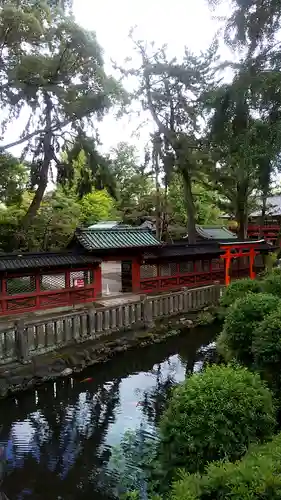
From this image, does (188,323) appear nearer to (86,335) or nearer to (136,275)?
(136,275)

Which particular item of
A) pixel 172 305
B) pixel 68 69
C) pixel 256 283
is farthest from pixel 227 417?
pixel 68 69

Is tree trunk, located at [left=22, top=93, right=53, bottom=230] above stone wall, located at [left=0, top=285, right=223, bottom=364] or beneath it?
above

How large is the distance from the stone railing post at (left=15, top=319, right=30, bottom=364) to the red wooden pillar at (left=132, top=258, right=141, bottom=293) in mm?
9821

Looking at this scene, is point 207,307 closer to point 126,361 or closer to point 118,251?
point 118,251

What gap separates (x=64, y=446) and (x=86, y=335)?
5.07 meters

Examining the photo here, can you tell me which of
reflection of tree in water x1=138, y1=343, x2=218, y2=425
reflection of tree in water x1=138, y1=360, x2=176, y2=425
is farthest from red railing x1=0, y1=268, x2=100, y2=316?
reflection of tree in water x1=138, y1=360, x2=176, y2=425

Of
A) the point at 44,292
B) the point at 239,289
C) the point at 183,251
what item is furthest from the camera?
the point at 183,251

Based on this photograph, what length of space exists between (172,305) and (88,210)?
26.5 m

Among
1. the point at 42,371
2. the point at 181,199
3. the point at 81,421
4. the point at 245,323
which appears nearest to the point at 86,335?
the point at 42,371

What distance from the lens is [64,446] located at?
27.8 feet

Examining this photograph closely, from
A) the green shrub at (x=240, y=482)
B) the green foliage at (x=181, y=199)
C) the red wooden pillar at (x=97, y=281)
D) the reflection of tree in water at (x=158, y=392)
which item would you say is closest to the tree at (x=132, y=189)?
the green foliage at (x=181, y=199)

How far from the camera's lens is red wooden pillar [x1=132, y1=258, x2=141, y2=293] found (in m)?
20.6

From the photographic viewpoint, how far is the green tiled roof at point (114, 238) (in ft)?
61.4

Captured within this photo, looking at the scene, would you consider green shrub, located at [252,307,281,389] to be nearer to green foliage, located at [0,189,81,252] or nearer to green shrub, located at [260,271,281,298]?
green shrub, located at [260,271,281,298]
